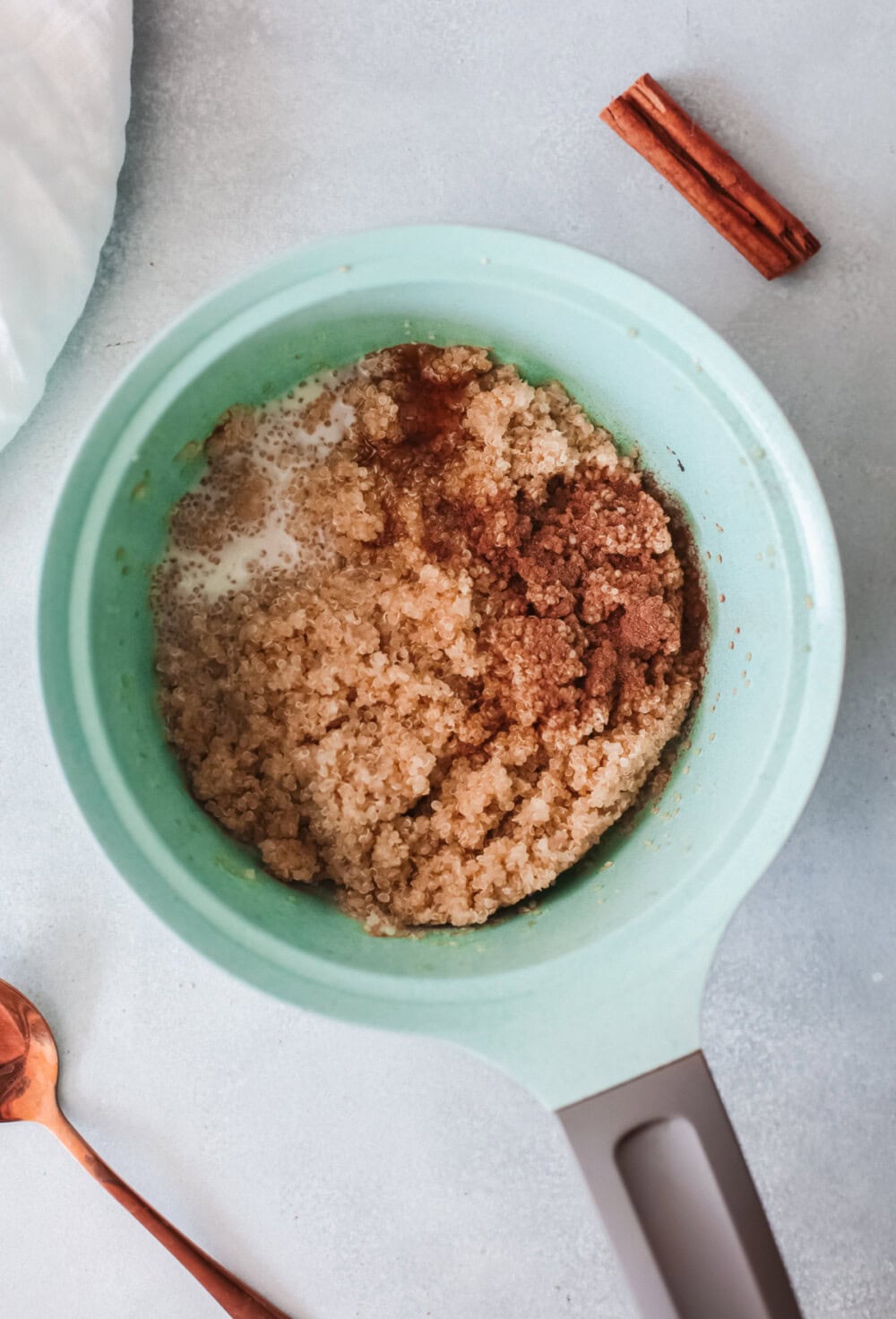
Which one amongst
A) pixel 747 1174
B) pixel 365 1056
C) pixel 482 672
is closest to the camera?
pixel 747 1174

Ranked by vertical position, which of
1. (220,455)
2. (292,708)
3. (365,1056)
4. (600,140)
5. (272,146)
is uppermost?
(600,140)

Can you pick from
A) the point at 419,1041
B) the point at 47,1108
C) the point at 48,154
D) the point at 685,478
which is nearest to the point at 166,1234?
the point at 47,1108

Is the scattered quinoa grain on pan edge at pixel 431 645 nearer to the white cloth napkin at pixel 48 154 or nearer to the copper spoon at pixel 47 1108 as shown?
the white cloth napkin at pixel 48 154

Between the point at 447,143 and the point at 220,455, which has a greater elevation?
the point at 447,143

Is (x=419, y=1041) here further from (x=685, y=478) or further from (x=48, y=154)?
(x=48, y=154)

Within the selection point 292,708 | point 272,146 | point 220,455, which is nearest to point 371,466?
point 220,455

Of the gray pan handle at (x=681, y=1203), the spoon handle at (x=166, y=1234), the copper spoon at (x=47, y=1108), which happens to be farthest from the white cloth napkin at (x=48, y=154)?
the gray pan handle at (x=681, y=1203)

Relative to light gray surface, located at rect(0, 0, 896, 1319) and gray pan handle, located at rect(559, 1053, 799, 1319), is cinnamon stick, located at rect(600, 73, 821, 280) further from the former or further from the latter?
gray pan handle, located at rect(559, 1053, 799, 1319)

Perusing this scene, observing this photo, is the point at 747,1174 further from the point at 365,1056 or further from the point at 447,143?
the point at 447,143

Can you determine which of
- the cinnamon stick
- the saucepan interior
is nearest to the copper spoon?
the saucepan interior
